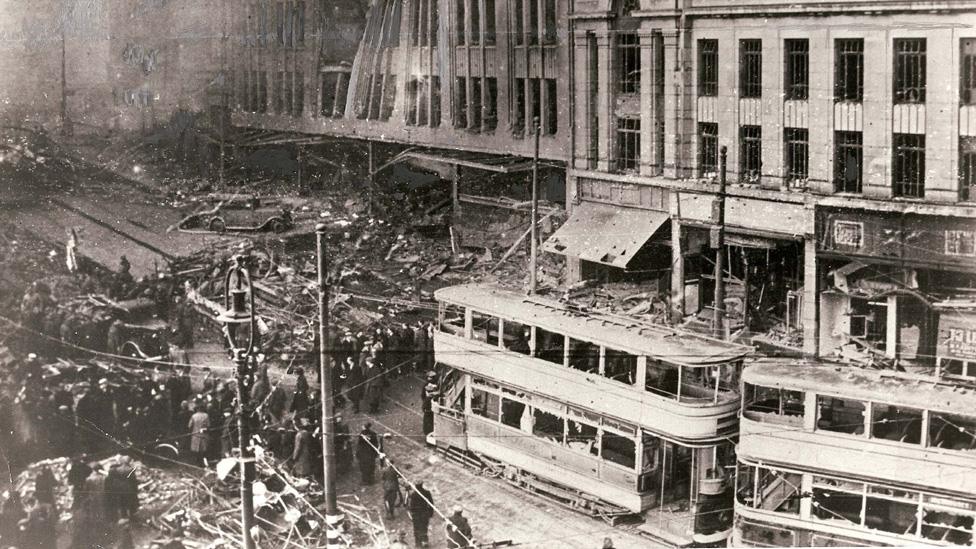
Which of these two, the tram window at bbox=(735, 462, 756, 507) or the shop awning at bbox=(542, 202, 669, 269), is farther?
the shop awning at bbox=(542, 202, 669, 269)

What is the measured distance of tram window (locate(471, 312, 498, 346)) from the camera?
9266 mm

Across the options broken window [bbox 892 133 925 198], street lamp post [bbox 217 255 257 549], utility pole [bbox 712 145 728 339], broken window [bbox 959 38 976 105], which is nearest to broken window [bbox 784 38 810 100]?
utility pole [bbox 712 145 728 339]

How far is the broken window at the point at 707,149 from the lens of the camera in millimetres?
9289

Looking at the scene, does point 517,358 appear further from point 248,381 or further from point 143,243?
point 143,243

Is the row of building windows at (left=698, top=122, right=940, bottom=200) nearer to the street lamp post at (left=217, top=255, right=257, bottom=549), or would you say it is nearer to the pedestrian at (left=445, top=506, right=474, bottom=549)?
the pedestrian at (left=445, top=506, right=474, bottom=549)

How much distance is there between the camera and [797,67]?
345 inches

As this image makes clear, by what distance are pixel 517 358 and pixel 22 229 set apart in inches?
169

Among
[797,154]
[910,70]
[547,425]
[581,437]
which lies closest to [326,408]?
[547,425]

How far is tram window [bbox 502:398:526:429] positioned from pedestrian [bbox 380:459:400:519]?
3.53ft

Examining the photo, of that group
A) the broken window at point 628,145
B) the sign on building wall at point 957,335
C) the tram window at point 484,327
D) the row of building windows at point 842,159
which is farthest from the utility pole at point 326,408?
the sign on building wall at point 957,335

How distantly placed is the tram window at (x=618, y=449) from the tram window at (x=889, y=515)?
1832 millimetres

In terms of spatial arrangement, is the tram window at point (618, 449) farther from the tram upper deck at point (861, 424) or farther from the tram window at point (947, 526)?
the tram window at point (947, 526)

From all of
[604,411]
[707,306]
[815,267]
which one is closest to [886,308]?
[815,267]

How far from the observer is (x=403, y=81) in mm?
9000
